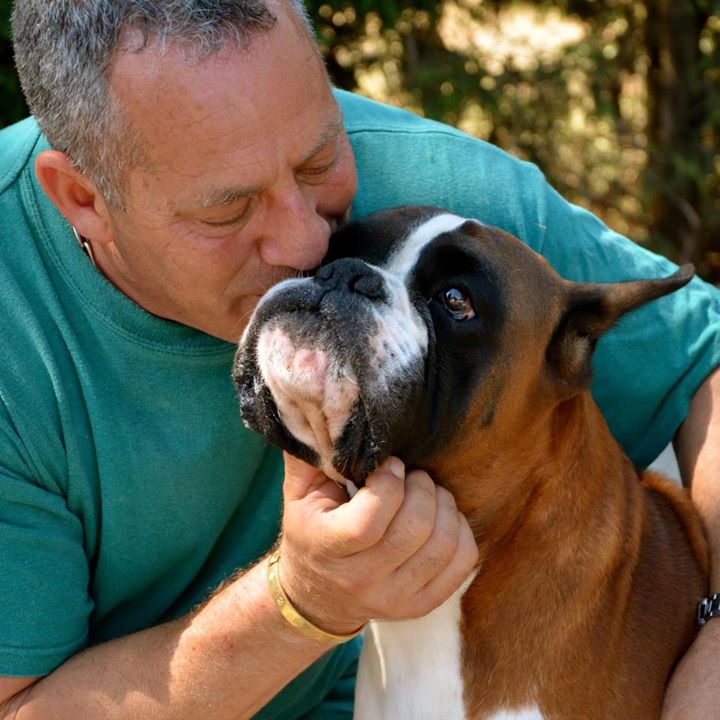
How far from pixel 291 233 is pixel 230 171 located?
0.17m

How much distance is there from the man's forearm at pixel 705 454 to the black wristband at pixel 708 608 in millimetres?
51

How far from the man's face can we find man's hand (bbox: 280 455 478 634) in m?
0.42

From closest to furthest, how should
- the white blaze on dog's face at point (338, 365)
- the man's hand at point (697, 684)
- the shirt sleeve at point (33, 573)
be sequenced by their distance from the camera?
the white blaze on dog's face at point (338, 365) < the man's hand at point (697, 684) < the shirt sleeve at point (33, 573)

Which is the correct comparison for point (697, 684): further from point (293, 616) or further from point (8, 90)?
point (8, 90)

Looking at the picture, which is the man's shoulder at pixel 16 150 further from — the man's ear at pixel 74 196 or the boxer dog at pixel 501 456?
the boxer dog at pixel 501 456

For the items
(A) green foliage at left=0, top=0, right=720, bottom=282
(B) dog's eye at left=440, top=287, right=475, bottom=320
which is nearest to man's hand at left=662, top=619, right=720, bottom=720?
(B) dog's eye at left=440, top=287, right=475, bottom=320

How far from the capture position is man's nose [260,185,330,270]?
97.0 inches

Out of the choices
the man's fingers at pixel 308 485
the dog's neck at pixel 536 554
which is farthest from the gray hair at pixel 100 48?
the dog's neck at pixel 536 554

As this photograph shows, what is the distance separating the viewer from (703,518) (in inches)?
111

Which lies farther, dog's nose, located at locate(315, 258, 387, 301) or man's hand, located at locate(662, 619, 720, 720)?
man's hand, located at locate(662, 619, 720, 720)

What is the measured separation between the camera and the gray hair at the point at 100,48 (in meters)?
2.39

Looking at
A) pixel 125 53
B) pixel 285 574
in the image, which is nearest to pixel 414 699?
pixel 285 574

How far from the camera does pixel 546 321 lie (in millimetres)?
2494

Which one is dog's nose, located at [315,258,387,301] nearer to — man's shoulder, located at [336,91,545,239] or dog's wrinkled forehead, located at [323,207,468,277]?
dog's wrinkled forehead, located at [323,207,468,277]
